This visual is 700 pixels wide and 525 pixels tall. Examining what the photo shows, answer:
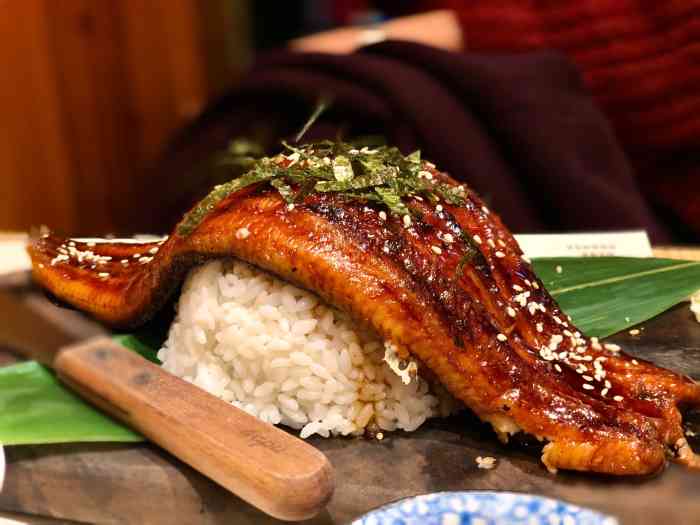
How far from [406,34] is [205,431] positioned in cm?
345

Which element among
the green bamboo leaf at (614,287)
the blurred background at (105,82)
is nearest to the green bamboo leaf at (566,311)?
the green bamboo leaf at (614,287)

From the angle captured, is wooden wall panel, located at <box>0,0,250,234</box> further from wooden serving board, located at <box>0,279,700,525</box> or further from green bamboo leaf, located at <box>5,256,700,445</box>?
wooden serving board, located at <box>0,279,700,525</box>

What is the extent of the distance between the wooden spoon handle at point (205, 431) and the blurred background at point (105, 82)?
343 centimetres

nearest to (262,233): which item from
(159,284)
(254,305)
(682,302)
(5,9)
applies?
(254,305)

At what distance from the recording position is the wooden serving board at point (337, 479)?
5.32 feet

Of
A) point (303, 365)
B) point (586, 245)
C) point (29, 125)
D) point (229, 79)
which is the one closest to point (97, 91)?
point (29, 125)

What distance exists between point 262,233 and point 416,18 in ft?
10.7

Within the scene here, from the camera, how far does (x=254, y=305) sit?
191 cm

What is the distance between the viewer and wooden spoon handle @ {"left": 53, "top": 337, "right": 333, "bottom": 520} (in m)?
1.47

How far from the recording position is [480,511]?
4.15ft

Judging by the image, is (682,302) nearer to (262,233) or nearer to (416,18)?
(262,233)

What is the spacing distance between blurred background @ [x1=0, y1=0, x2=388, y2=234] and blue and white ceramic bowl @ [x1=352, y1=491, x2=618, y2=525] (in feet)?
14.0

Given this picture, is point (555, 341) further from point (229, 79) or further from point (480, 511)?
point (229, 79)

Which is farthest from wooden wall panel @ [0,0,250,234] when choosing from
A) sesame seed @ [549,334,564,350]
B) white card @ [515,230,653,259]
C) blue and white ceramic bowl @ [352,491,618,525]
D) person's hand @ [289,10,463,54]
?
blue and white ceramic bowl @ [352,491,618,525]
